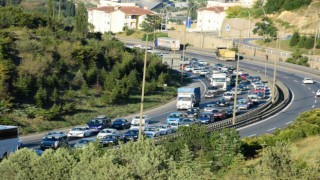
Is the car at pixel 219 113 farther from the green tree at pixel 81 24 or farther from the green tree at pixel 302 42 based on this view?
the green tree at pixel 302 42

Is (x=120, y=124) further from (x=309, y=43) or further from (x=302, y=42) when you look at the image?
(x=302, y=42)

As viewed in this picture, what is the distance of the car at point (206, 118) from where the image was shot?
56375 mm

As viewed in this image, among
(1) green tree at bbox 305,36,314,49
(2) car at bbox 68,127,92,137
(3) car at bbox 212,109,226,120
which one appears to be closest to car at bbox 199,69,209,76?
(1) green tree at bbox 305,36,314,49

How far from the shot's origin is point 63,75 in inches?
2707

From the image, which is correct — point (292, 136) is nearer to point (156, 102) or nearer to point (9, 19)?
point (156, 102)

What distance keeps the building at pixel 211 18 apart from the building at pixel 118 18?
12675 mm

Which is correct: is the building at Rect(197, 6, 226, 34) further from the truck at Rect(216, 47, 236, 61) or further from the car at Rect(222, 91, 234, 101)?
the car at Rect(222, 91, 234, 101)

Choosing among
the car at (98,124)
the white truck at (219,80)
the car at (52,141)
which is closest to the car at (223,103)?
the white truck at (219,80)

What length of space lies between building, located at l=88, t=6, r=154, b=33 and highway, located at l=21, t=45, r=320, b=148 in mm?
52417

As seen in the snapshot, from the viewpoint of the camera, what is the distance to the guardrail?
51.6 metres

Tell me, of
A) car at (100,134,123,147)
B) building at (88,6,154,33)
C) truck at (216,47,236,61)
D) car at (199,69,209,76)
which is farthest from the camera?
building at (88,6,154,33)

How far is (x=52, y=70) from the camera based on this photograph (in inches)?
2680

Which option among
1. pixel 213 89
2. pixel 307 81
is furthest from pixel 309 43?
pixel 213 89

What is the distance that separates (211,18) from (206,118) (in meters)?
115
